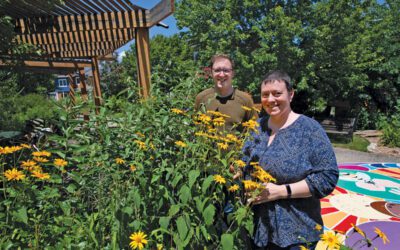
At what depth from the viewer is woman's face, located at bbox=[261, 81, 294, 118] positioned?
1556 mm

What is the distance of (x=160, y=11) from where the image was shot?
3830 millimetres

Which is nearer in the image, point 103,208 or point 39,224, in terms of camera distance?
point 39,224

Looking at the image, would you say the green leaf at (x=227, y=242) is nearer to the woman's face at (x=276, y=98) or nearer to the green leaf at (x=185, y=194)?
the green leaf at (x=185, y=194)

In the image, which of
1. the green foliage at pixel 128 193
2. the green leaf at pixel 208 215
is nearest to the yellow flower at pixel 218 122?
the green foliage at pixel 128 193

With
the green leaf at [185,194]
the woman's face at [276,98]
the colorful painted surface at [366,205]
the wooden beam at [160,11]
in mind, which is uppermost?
the wooden beam at [160,11]

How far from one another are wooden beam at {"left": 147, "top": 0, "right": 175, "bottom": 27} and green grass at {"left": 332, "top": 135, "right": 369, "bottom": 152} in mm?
6929

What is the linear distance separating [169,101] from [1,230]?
3.50 feet

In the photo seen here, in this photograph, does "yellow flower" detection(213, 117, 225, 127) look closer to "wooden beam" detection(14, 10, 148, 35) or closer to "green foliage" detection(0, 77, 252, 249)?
"green foliage" detection(0, 77, 252, 249)

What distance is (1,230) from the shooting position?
3.83ft

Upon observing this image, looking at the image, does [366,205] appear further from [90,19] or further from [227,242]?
[90,19]

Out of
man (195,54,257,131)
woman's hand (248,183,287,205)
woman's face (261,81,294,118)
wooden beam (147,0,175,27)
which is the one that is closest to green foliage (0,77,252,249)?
woman's hand (248,183,287,205)

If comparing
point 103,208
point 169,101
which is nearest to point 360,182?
point 169,101

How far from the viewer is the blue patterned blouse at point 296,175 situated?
1.43 meters

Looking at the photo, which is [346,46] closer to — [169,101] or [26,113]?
[169,101]
